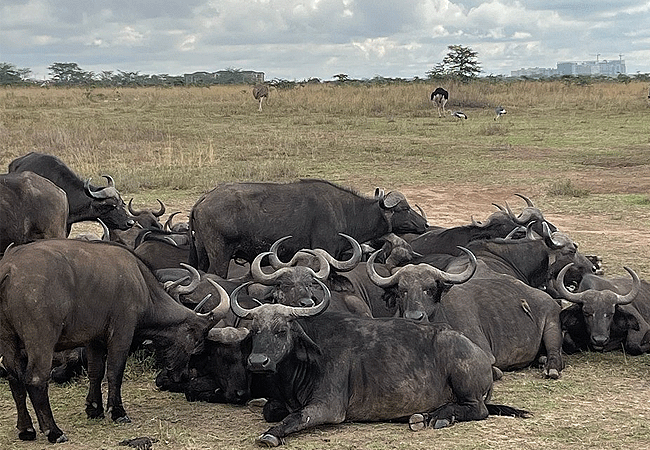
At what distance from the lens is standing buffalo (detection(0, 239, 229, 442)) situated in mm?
5293

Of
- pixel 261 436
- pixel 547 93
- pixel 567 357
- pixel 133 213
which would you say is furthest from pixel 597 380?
pixel 547 93

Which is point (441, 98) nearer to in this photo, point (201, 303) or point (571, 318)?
point (571, 318)

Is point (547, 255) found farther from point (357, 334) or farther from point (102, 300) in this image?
point (102, 300)

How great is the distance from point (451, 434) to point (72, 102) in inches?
1403

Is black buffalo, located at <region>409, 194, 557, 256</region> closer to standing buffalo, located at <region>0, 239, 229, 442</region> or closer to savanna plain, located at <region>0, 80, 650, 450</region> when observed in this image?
savanna plain, located at <region>0, 80, 650, 450</region>

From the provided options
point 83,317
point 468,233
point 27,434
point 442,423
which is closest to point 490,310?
point 442,423

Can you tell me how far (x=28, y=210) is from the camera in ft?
29.1

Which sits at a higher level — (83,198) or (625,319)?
(83,198)

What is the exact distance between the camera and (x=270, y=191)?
900 cm

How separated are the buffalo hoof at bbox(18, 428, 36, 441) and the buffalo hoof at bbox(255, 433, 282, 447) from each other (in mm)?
1447

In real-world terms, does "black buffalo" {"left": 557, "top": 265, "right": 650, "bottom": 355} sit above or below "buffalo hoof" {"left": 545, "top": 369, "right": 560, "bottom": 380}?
above

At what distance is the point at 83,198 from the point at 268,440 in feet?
20.8

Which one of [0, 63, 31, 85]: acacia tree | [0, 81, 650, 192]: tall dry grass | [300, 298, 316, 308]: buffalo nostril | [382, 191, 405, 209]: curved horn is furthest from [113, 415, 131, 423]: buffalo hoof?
[0, 63, 31, 85]: acacia tree

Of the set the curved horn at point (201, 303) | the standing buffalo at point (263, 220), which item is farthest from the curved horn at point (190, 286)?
the standing buffalo at point (263, 220)
